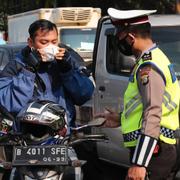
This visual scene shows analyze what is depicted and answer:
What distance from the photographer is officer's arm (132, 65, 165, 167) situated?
3150mm

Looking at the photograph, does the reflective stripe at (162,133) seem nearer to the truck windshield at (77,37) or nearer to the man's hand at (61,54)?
the man's hand at (61,54)

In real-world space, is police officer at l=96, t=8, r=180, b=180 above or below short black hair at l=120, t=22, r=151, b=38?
below

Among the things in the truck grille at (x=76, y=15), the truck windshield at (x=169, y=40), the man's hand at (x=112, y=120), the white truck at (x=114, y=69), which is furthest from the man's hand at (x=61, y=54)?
the truck grille at (x=76, y=15)

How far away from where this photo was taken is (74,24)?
1714 cm

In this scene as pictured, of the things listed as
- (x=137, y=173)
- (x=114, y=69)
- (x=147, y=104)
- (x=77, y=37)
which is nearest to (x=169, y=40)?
(x=114, y=69)

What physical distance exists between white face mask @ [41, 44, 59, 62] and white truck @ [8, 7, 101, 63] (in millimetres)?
9763

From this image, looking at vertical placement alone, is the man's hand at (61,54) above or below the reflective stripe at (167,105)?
above

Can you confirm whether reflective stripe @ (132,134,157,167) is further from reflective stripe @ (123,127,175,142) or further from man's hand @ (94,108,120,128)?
man's hand @ (94,108,120,128)

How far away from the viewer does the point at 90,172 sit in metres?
4.91

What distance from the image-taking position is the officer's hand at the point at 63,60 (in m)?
3.84

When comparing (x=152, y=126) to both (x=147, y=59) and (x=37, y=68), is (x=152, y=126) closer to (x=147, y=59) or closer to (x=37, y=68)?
(x=147, y=59)

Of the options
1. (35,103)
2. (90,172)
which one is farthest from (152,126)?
(90,172)

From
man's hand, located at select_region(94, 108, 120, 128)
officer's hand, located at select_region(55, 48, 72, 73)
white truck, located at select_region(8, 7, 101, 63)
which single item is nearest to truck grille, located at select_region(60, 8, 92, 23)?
white truck, located at select_region(8, 7, 101, 63)

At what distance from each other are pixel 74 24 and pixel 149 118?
1415 centimetres
